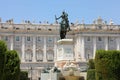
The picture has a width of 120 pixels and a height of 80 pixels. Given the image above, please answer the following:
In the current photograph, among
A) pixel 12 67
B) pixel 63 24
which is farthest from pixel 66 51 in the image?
pixel 12 67

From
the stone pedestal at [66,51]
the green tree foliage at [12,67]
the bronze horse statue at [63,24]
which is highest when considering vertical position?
the bronze horse statue at [63,24]

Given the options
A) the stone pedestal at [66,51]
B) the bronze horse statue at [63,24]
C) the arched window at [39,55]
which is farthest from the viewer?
the arched window at [39,55]

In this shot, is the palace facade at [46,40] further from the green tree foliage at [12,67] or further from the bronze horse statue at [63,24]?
the green tree foliage at [12,67]

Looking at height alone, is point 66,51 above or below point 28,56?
above

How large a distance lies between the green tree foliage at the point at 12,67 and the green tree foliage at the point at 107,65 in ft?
26.0

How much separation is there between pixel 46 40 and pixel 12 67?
59.8 m

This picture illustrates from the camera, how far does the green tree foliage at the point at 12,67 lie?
3950cm

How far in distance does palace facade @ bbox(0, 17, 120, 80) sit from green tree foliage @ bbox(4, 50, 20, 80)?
5568cm

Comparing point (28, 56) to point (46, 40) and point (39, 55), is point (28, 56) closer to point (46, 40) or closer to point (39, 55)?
point (39, 55)

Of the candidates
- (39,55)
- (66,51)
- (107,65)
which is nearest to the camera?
(107,65)

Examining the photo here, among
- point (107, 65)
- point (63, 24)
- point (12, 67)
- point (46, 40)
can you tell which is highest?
point (63, 24)

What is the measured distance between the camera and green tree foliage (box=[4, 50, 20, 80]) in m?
39.5

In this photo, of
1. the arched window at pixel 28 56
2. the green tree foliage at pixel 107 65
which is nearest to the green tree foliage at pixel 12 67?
the green tree foliage at pixel 107 65

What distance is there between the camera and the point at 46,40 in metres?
101
